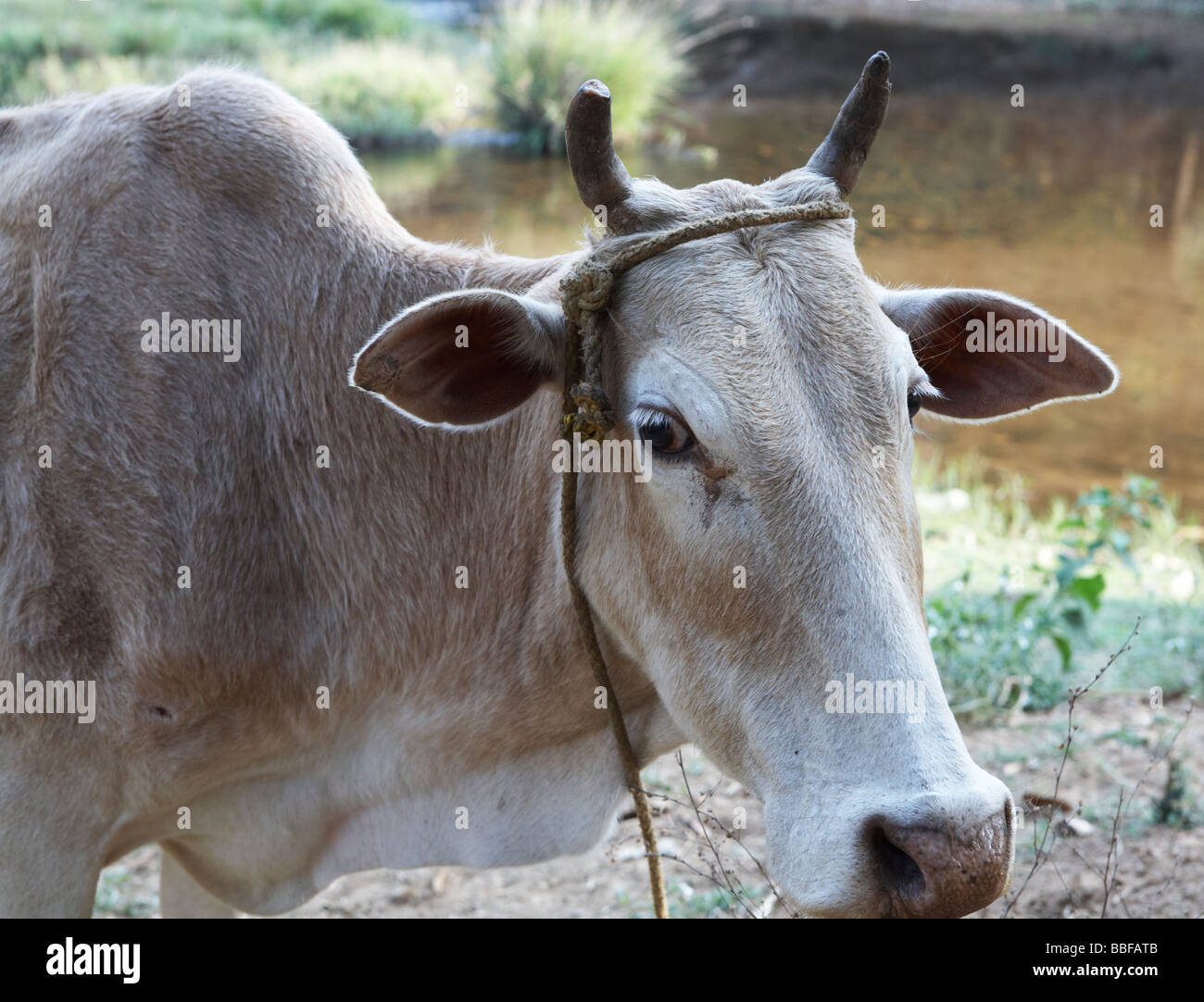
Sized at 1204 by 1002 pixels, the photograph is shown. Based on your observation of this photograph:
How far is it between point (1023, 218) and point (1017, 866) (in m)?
11.4

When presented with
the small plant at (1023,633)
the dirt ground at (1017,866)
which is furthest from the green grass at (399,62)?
the dirt ground at (1017,866)

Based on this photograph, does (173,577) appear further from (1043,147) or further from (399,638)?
(1043,147)

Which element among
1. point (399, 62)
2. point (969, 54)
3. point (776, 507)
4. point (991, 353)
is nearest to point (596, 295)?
point (776, 507)

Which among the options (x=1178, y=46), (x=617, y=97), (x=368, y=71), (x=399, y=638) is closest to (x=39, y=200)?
(x=399, y=638)

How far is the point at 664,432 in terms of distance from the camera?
2.45m

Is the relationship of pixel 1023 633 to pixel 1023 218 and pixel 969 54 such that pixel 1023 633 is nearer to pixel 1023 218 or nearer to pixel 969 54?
pixel 1023 218

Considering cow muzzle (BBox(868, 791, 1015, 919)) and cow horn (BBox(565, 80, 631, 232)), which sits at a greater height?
cow horn (BBox(565, 80, 631, 232))

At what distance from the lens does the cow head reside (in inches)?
84.2

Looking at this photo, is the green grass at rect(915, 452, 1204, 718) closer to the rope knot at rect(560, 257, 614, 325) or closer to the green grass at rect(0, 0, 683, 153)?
the rope knot at rect(560, 257, 614, 325)

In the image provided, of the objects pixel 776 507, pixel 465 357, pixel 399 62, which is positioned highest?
pixel 399 62

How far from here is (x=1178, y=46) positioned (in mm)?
20438

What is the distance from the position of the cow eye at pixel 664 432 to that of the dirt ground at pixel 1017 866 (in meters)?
1.66

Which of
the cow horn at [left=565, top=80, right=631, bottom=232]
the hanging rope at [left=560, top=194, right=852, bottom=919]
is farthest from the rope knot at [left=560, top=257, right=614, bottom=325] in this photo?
the cow horn at [left=565, top=80, right=631, bottom=232]
